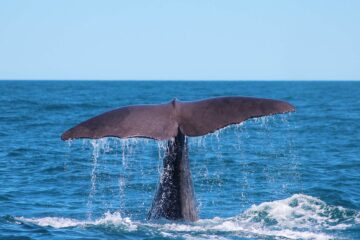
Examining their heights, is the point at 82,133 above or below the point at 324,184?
above

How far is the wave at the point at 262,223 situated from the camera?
9531 millimetres

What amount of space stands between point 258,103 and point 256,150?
1371cm

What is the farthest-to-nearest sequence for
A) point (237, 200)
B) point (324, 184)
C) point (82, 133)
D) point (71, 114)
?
point (71, 114) → point (324, 184) → point (237, 200) → point (82, 133)

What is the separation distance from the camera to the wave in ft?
31.3

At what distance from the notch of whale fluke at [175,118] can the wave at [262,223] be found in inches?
54.0

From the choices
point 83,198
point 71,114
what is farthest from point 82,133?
point 71,114

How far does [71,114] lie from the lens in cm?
3722

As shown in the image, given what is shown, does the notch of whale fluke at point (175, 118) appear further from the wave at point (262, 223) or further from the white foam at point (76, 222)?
the white foam at point (76, 222)

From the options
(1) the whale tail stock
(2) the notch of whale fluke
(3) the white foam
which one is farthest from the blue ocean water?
(2) the notch of whale fluke

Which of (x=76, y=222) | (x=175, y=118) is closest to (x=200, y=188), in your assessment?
(x=76, y=222)

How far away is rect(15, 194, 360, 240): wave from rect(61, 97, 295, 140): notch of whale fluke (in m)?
1.37

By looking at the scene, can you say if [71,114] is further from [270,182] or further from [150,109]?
[150,109]

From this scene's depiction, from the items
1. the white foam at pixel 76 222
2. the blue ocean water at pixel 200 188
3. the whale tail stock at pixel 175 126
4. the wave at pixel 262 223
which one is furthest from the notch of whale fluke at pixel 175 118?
the white foam at pixel 76 222

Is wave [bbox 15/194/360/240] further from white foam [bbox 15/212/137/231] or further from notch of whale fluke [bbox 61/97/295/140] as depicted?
notch of whale fluke [bbox 61/97/295/140]
